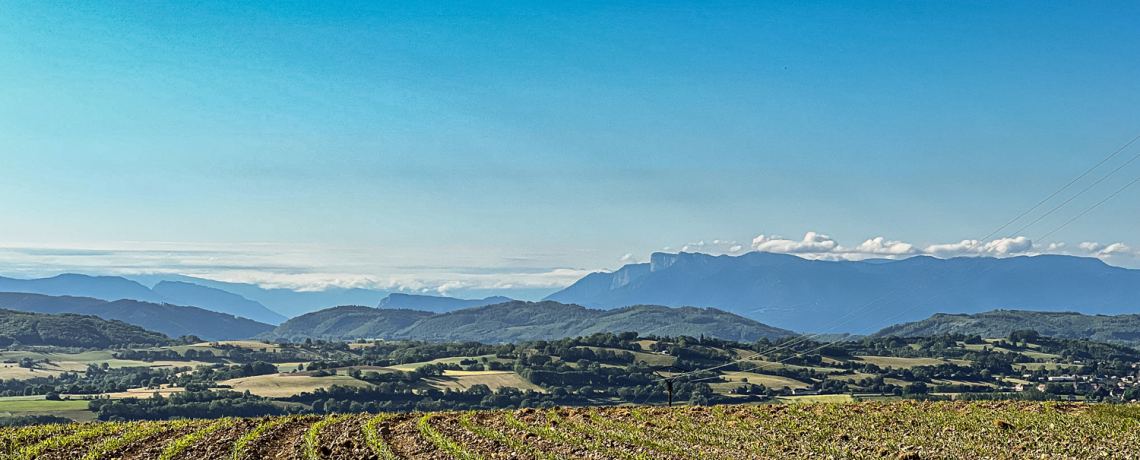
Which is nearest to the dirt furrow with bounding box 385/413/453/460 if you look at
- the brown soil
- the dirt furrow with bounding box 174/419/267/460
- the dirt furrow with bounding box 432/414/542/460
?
the dirt furrow with bounding box 432/414/542/460

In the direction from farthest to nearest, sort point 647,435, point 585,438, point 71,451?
point 647,435, point 71,451, point 585,438

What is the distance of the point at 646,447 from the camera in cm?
2698

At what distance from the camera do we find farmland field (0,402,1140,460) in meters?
25.4

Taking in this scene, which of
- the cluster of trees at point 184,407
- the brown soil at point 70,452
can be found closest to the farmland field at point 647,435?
the brown soil at point 70,452

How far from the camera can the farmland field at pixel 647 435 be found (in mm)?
25422

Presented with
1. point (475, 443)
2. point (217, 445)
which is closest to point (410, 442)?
point (475, 443)

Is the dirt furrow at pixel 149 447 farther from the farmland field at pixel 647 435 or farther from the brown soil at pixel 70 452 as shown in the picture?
the brown soil at pixel 70 452

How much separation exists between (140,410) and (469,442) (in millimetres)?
160762

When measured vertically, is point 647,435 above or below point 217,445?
above

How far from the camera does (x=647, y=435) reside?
3016 centimetres

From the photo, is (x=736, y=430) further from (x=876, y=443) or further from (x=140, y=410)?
(x=140, y=410)

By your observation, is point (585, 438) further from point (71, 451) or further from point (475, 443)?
point (71, 451)

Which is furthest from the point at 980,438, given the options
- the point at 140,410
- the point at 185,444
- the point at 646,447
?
the point at 140,410

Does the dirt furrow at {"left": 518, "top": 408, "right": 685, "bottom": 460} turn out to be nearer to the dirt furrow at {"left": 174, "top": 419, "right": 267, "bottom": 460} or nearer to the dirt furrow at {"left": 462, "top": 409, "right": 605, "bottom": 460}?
the dirt furrow at {"left": 462, "top": 409, "right": 605, "bottom": 460}
